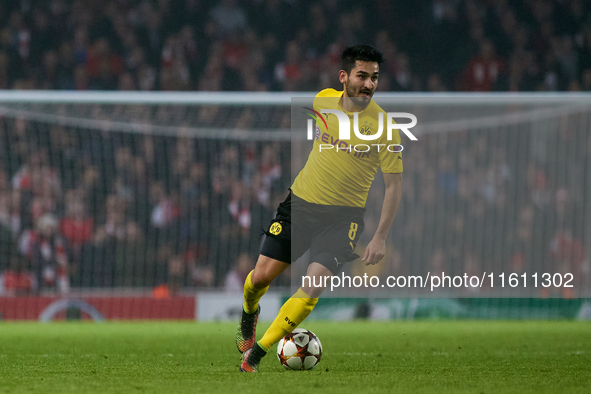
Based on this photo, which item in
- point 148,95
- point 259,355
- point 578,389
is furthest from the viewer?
point 148,95

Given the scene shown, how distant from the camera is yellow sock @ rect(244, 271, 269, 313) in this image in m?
5.56

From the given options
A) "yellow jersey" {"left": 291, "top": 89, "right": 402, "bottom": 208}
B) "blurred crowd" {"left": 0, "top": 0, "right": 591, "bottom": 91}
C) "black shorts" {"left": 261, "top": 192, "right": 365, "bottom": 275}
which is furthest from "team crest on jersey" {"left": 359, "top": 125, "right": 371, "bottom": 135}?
"blurred crowd" {"left": 0, "top": 0, "right": 591, "bottom": 91}

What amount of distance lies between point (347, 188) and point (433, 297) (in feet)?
21.0

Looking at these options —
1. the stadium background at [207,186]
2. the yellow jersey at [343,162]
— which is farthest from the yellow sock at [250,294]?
the stadium background at [207,186]

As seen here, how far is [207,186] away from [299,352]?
708 cm

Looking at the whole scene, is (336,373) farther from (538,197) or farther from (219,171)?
(219,171)

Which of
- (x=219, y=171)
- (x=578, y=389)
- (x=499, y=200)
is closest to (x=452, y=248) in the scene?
(x=499, y=200)

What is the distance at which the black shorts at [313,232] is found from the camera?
524 centimetres

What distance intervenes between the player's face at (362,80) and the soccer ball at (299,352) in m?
1.64

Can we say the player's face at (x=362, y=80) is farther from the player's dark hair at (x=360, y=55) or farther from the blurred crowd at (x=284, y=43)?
the blurred crowd at (x=284, y=43)

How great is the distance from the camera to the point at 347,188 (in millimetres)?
5426

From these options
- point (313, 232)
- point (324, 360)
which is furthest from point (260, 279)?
point (324, 360)

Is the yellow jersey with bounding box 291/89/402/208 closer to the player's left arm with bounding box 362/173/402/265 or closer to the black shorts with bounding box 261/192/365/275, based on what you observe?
the black shorts with bounding box 261/192/365/275

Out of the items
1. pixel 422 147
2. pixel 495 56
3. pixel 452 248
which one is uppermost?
pixel 495 56
